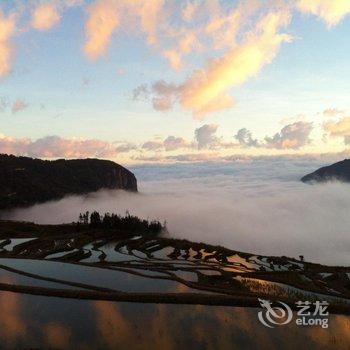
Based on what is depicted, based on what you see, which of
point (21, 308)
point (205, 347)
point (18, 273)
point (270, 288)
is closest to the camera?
point (205, 347)

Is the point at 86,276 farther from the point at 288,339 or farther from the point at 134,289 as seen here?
the point at 288,339

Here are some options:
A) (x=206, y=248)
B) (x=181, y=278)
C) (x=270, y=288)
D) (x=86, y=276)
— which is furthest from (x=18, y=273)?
(x=206, y=248)

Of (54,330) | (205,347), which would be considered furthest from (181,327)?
(54,330)

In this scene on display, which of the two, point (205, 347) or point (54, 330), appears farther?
point (54, 330)

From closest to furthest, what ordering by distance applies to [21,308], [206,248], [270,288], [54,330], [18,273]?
[54,330], [21,308], [270,288], [18,273], [206,248]

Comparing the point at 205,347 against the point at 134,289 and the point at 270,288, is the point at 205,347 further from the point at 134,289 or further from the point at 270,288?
the point at 270,288

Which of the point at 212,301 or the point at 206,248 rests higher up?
the point at 212,301
